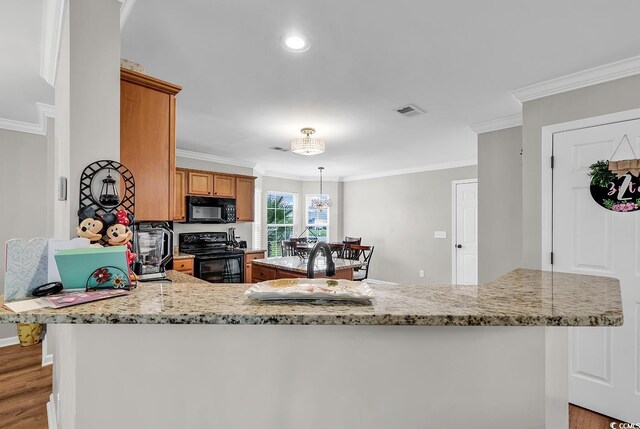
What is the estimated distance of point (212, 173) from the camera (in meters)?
5.10

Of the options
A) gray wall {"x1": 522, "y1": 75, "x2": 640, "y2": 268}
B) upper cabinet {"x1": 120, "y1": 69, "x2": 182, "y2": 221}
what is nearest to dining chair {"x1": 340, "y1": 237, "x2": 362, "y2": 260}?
gray wall {"x1": 522, "y1": 75, "x2": 640, "y2": 268}

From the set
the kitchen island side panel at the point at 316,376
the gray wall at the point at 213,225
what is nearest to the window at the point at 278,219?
the gray wall at the point at 213,225

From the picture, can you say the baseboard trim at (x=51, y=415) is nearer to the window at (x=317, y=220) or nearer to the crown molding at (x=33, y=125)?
the crown molding at (x=33, y=125)

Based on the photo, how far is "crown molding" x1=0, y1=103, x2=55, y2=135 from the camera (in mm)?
3121

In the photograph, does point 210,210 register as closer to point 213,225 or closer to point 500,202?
point 213,225

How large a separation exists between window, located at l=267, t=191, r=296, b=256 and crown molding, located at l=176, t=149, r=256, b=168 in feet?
4.45

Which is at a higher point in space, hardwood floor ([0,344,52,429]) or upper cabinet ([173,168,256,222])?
upper cabinet ([173,168,256,222])

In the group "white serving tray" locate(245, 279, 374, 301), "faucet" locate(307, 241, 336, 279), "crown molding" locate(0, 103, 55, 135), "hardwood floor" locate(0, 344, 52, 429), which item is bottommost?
"hardwood floor" locate(0, 344, 52, 429)

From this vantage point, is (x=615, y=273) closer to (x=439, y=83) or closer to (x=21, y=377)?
(x=439, y=83)

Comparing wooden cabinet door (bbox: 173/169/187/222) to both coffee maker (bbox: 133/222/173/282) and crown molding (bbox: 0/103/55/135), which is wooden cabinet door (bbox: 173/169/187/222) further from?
coffee maker (bbox: 133/222/173/282)

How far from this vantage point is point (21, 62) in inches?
87.7

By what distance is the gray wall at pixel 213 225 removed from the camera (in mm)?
4930

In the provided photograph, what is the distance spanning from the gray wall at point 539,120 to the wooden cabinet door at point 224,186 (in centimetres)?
419

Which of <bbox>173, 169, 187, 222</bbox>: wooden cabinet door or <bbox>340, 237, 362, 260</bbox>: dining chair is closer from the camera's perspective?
<bbox>173, 169, 187, 222</bbox>: wooden cabinet door
